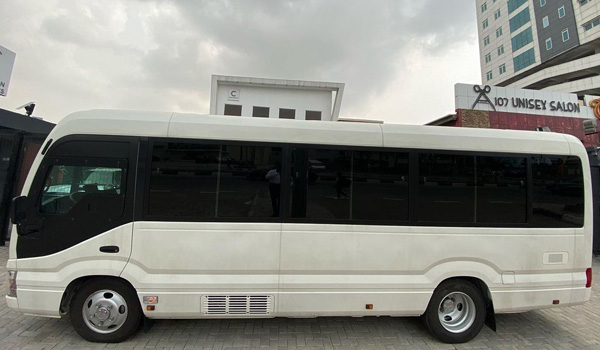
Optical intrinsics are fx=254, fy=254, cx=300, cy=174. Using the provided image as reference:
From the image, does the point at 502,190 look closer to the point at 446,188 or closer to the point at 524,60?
the point at 446,188

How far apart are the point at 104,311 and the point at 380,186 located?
327 cm

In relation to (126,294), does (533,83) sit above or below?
above

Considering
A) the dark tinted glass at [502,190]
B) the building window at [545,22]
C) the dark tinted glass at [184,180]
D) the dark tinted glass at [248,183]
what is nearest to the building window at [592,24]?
the building window at [545,22]

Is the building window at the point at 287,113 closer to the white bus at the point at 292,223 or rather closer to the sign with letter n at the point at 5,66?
the sign with letter n at the point at 5,66

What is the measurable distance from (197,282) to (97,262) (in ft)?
3.42

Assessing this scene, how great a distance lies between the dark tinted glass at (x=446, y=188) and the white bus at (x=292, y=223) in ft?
0.05

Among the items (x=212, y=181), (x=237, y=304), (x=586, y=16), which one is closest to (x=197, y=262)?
(x=237, y=304)

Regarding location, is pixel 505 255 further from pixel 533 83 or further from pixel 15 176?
pixel 533 83

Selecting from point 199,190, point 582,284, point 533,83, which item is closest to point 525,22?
point 533,83

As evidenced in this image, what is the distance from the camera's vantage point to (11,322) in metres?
3.06

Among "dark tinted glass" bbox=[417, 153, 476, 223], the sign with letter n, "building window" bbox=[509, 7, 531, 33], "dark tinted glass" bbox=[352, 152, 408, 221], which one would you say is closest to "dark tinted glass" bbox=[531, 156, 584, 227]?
"dark tinted glass" bbox=[417, 153, 476, 223]

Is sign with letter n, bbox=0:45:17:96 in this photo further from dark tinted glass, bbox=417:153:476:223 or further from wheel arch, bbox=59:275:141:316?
dark tinted glass, bbox=417:153:476:223

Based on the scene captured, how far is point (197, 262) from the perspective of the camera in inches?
106

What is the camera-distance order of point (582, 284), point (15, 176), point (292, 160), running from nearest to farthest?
point (292, 160), point (582, 284), point (15, 176)
